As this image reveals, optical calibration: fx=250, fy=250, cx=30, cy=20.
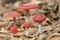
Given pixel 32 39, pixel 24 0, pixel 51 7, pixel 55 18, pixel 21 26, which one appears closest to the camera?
pixel 32 39

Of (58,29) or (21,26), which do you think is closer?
(58,29)

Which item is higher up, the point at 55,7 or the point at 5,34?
→ the point at 55,7

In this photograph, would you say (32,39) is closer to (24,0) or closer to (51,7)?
(51,7)

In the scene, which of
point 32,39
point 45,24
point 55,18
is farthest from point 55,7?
point 32,39

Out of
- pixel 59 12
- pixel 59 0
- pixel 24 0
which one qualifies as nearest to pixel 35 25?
pixel 59 12

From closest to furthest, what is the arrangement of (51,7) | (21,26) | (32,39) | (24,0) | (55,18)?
(32,39) → (21,26) → (55,18) → (51,7) → (24,0)

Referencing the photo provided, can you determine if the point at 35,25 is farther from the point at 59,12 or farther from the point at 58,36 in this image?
the point at 59,12

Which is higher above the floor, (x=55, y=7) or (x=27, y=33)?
(x=55, y=7)

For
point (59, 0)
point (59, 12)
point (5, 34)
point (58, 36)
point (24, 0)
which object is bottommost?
point (58, 36)

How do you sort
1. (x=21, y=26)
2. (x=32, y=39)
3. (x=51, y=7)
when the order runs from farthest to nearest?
1. (x=51, y=7)
2. (x=21, y=26)
3. (x=32, y=39)
